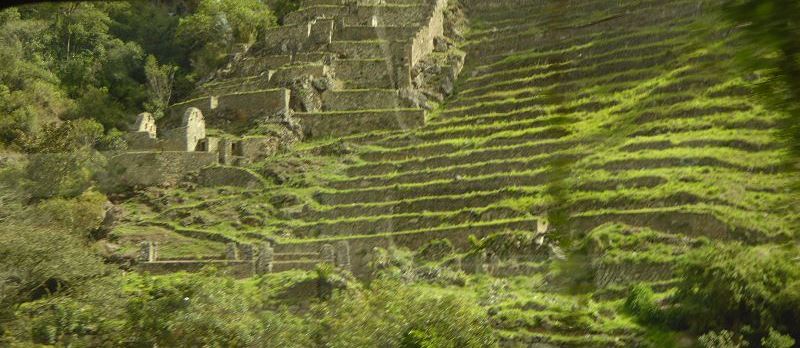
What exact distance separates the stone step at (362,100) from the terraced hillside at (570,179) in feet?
4.12

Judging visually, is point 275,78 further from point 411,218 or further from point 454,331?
point 454,331

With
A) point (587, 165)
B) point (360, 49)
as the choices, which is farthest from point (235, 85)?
point (587, 165)

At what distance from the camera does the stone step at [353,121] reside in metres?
30.2

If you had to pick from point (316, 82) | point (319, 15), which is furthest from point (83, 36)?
point (316, 82)

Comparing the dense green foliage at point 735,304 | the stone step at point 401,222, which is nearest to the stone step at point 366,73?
the stone step at point 401,222

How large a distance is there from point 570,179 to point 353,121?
45.4 feet

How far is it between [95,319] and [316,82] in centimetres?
1531

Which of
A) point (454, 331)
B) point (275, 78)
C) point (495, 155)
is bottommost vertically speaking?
point (454, 331)

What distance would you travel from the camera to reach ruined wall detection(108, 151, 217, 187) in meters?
28.8

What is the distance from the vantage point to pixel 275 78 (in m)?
32.6

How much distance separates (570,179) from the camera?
674 inches

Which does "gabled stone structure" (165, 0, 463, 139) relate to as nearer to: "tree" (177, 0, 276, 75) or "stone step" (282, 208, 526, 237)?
"tree" (177, 0, 276, 75)

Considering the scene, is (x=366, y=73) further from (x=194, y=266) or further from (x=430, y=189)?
(x=194, y=266)

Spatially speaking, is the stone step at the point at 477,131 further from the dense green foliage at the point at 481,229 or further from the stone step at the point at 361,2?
the stone step at the point at 361,2
